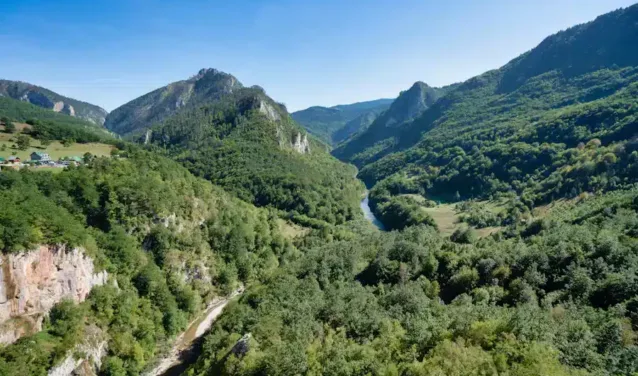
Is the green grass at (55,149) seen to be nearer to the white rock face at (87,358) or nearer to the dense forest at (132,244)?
the dense forest at (132,244)

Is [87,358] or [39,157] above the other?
[39,157]

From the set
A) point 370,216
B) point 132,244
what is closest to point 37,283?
point 132,244

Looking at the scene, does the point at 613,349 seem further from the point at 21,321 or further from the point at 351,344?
the point at 21,321

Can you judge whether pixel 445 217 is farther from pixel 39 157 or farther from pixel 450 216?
pixel 39 157

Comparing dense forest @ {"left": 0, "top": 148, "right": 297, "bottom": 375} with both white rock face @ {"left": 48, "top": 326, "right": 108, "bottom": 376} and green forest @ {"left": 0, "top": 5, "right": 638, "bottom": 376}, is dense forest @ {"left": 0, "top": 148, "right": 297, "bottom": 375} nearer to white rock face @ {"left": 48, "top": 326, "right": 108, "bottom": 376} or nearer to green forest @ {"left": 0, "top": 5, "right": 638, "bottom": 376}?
green forest @ {"left": 0, "top": 5, "right": 638, "bottom": 376}

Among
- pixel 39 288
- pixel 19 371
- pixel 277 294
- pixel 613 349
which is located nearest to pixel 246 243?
pixel 277 294

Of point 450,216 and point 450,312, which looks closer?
point 450,312
